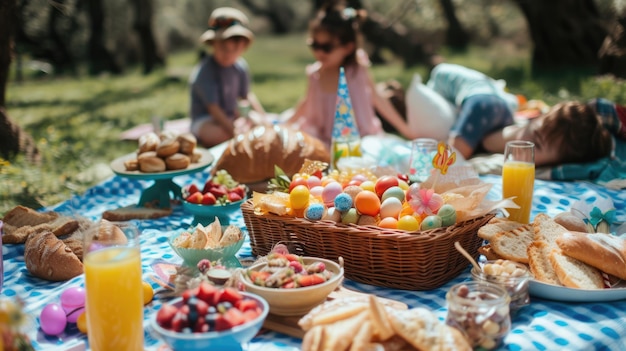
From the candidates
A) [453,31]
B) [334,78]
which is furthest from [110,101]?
[453,31]

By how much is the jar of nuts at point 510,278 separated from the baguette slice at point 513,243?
0.37ft

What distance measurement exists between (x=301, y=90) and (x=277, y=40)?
7.84 m

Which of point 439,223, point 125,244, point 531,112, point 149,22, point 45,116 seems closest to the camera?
point 125,244

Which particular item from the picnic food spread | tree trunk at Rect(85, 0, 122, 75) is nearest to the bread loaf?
the picnic food spread

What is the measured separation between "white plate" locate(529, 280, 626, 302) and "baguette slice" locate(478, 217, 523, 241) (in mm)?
230

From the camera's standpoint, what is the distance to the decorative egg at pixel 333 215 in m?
2.15

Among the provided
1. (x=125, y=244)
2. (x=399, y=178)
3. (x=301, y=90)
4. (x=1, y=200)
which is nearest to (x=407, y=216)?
(x=399, y=178)

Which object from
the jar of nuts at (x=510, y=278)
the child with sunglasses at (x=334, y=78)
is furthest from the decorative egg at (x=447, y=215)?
the child with sunglasses at (x=334, y=78)

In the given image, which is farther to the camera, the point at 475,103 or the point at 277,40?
the point at 277,40

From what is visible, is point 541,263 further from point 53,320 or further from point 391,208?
point 53,320

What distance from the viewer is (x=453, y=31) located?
10945 mm

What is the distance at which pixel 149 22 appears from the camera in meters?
10.8

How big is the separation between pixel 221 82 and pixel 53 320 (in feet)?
10.9

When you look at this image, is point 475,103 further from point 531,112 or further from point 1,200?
point 1,200
